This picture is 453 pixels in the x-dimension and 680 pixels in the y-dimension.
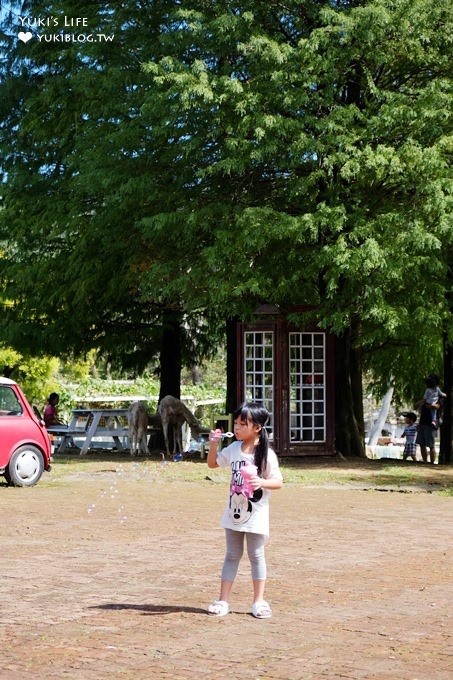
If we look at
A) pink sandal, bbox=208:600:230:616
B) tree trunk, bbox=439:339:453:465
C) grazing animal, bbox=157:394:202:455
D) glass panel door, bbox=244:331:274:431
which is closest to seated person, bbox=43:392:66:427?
grazing animal, bbox=157:394:202:455

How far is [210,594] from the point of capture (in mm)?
9477

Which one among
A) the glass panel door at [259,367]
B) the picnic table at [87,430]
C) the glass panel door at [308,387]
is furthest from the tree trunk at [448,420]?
the picnic table at [87,430]

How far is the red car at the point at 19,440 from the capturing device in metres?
19.0

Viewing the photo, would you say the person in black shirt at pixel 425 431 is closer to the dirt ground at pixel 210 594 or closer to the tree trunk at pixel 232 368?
the tree trunk at pixel 232 368

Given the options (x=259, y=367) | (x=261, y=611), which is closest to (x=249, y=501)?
(x=261, y=611)

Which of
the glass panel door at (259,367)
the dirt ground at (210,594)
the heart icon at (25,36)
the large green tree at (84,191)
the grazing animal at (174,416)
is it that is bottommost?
the dirt ground at (210,594)

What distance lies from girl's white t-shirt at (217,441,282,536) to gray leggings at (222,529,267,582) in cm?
7

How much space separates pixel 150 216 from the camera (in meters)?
25.7

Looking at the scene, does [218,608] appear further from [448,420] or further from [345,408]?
[448,420]

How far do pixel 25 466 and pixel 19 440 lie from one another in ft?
1.70

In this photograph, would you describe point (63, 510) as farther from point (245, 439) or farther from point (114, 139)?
point (114, 139)

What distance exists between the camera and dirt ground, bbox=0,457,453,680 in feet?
23.2

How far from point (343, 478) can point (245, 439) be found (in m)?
13.4

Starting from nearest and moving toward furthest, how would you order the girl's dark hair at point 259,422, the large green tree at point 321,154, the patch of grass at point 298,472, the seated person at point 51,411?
the girl's dark hair at point 259,422 < the patch of grass at point 298,472 < the large green tree at point 321,154 < the seated person at point 51,411
